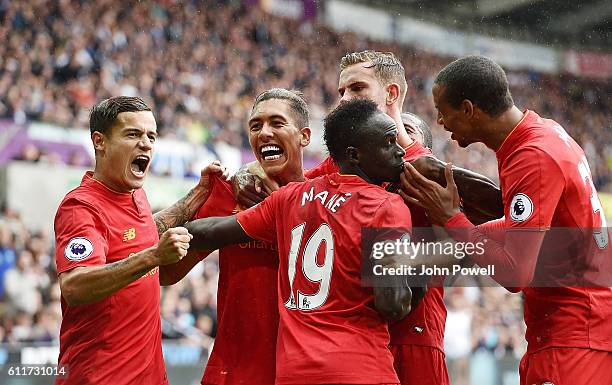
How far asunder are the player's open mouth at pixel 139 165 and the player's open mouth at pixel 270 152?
1.88ft

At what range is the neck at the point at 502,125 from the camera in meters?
3.52

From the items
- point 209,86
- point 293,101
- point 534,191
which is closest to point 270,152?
point 293,101

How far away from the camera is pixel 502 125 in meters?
3.52

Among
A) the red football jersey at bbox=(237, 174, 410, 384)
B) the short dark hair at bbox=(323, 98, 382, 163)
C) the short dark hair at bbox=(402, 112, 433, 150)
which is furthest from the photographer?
the short dark hair at bbox=(402, 112, 433, 150)

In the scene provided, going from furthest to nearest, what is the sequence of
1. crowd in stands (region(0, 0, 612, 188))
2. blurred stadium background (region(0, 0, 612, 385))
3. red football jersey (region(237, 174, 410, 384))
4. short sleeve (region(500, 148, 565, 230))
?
crowd in stands (region(0, 0, 612, 188))
blurred stadium background (region(0, 0, 612, 385))
short sleeve (region(500, 148, 565, 230))
red football jersey (region(237, 174, 410, 384))

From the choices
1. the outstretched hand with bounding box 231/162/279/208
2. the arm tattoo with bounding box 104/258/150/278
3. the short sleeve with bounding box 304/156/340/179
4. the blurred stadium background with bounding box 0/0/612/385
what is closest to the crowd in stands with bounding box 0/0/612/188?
the blurred stadium background with bounding box 0/0/612/385

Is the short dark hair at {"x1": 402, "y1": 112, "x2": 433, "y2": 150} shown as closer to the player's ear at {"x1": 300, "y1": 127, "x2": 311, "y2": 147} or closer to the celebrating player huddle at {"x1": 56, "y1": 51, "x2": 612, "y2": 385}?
the celebrating player huddle at {"x1": 56, "y1": 51, "x2": 612, "y2": 385}

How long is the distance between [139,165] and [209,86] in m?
11.3

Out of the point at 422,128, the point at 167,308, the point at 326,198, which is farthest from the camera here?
the point at 167,308

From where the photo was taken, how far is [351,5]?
18.7m

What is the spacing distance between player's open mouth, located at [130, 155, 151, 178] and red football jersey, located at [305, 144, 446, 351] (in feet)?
3.15

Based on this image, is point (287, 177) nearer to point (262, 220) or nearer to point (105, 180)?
point (262, 220)

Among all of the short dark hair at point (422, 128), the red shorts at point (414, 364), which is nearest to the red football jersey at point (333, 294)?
the red shorts at point (414, 364)

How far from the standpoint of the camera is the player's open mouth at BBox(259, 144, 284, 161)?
4.06 m
